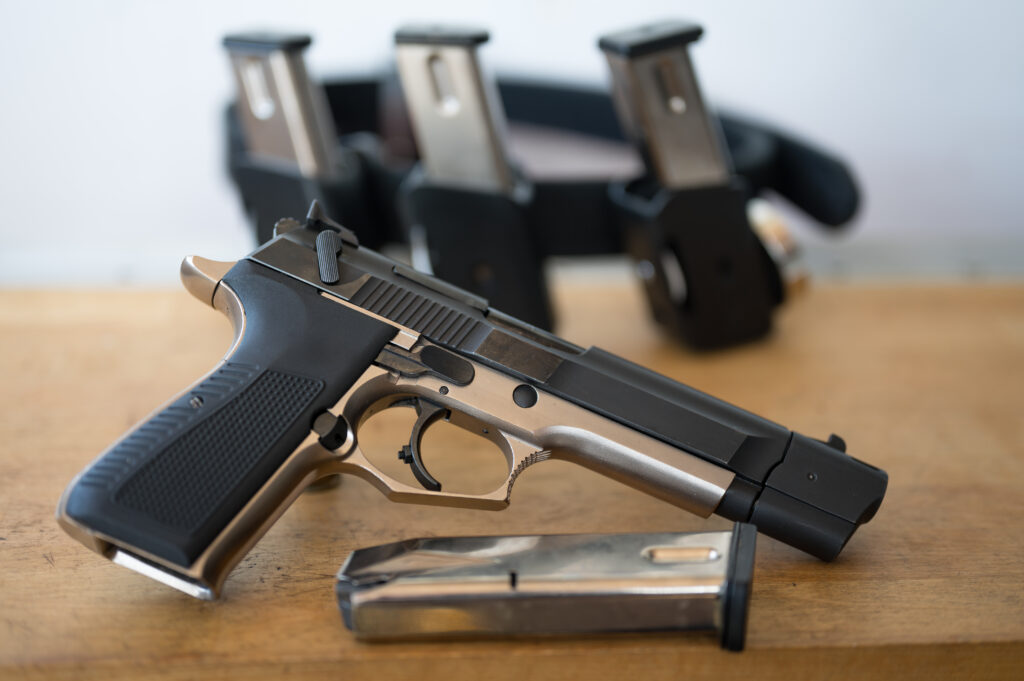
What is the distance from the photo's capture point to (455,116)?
3.48 ft

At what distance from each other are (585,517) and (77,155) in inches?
44.7

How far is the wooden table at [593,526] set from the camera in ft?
2.16

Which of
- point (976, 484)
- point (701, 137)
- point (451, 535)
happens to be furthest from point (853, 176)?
point (451, 535)

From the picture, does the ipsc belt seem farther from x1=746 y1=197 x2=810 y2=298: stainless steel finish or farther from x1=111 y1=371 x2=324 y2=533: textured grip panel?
x1=111 y1=371 x2=324 y2=533: textured grip panel

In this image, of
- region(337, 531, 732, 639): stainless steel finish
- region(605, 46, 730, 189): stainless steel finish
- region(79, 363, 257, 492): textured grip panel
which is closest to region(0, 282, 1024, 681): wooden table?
region(337, 531, 732, 639): stainless steel finish

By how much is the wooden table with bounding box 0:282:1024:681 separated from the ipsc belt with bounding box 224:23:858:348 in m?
0.12

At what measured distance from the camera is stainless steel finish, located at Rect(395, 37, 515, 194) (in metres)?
1.03

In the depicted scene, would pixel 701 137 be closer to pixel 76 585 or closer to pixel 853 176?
pixel 853 176

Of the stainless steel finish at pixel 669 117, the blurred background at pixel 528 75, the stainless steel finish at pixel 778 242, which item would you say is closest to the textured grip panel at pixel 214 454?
the stainless steel finish at pixel 669 117

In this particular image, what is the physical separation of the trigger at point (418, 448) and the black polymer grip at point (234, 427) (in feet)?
0.21

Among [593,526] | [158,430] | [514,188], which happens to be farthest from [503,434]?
[514,188]

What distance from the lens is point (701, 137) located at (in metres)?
1.09

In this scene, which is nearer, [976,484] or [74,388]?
[976,484]

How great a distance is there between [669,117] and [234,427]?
65 centimetres
